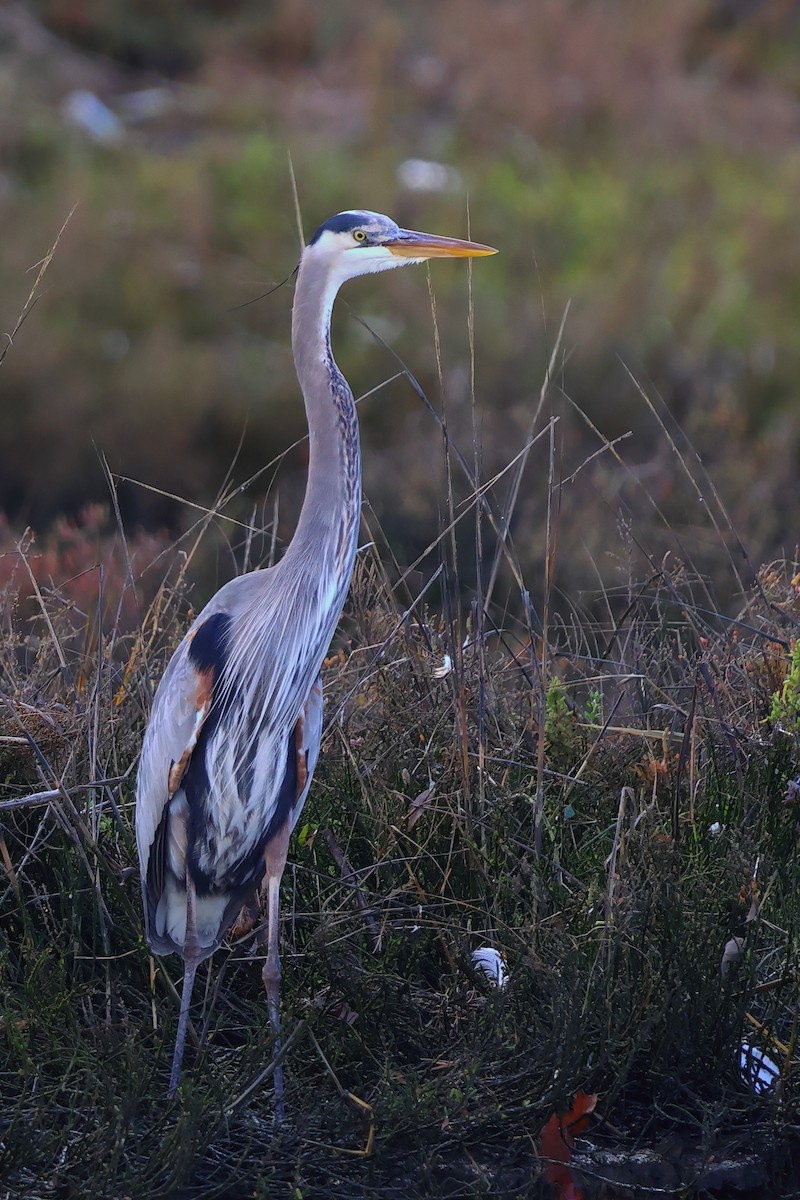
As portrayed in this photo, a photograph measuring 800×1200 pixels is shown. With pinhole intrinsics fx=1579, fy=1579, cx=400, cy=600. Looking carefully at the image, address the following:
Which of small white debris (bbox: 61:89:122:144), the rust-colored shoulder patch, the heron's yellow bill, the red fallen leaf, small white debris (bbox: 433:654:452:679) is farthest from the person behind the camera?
small white debris (bbox: 61:89:122:144)

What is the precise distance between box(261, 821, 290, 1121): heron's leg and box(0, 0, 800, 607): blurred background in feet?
3.36

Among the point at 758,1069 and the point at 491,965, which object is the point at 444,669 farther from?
the point at 758,1069

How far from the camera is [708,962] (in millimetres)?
2709

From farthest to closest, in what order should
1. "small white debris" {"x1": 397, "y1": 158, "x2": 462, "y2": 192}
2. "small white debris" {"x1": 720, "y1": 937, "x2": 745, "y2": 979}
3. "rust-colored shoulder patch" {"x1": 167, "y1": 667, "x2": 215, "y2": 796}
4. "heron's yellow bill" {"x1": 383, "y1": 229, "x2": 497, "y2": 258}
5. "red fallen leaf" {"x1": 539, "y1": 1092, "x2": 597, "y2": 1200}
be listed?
"small white debris" {"x1": 397, "y1": 158, "x2": 462, "y2": 192}
"heron's yellow bill" {"x1": 383, "y1": 229, "x2": 497, "y2": 258}
"rust-colored shoulder patch" {"x1": 167, "y1": 667, "x2": 215, "y2": 796}
"small white debris" {"x1": 720, "y1": 937, "x2": 745, "y2": 979}
"red fallen leaf" {"x1": 539, "y1": 1092, "x2": 597, "y2": 1200}

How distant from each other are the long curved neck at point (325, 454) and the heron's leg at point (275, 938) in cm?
50

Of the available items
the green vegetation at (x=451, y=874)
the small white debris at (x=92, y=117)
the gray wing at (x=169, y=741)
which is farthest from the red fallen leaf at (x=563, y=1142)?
the small white debris at (x=92, y=117)

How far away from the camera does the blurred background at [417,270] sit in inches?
293

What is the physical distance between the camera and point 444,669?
11.0ft

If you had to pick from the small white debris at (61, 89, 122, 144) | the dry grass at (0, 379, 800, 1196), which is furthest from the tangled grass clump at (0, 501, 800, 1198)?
the small white debris at (61, 89, 122, 144)

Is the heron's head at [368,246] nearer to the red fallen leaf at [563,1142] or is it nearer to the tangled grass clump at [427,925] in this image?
the tangled grass clump at [427,925]

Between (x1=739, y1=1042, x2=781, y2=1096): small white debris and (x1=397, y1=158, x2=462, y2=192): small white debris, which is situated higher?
(x1=739, y1=1042, x2=781, y2=1096): small white debris

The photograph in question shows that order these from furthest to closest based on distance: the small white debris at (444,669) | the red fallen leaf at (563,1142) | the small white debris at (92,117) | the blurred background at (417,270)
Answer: the small white debris at (92,117)
the blurred background at (417,270)
the small white debris at (444,669)
the red fallen leaf at (563,1142)

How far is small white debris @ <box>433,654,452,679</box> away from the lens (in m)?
3.32

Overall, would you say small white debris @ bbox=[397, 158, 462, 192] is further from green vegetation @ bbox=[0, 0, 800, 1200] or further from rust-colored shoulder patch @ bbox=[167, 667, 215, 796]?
rust-colored shoulder patch @ bbox=[167, 667, 215, 796]
